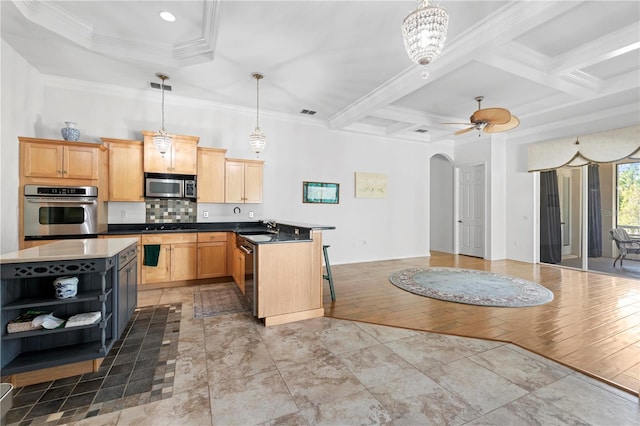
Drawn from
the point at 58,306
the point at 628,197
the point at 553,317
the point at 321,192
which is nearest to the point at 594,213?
the point at 628,197

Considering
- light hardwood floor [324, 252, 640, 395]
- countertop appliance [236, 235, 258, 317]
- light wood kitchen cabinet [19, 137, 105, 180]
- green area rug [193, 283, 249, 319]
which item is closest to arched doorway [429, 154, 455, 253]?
light hardwood floor [324, 252, 640, 395]

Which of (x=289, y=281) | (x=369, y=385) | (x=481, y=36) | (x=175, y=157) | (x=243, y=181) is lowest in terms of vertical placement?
(x=369, y=385)

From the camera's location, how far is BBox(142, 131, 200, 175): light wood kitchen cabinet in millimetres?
4355

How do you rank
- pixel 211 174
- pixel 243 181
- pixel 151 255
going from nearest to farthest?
pixel 151 255 < pixel 211 174 < pixel 243 181

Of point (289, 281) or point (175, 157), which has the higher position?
point (175, 157)

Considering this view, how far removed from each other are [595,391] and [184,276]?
4.78 meters

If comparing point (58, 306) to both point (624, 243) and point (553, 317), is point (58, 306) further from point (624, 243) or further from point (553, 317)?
point (624, 243)

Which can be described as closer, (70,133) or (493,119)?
(70,133)

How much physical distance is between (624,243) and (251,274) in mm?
6710

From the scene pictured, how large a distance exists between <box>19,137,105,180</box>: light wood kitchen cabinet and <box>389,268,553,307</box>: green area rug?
4921 mm

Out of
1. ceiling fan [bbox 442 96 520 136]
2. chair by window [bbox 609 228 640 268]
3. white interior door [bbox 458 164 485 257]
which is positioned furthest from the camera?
white interior door [bbox 458 164 485 257]

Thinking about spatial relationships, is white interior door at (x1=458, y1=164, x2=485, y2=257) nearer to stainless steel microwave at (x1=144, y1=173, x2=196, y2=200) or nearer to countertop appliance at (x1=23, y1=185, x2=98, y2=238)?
stainless steel microwave at (x1=144, y1=173, x2=196, y2=200)

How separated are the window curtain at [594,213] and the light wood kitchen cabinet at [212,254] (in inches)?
278

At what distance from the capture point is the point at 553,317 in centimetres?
328
